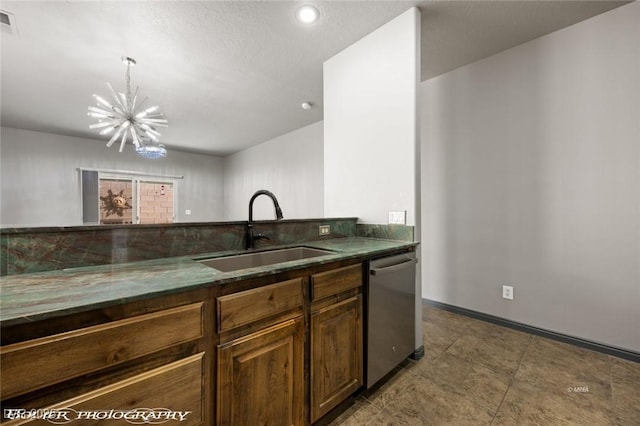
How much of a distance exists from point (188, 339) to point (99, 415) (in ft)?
0.89

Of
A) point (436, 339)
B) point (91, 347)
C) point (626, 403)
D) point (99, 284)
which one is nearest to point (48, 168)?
point (99, 284)

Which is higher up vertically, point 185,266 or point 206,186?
point 206,186

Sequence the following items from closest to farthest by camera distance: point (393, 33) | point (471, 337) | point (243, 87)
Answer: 1. point (393, 33)
2. point (471, 337)
3. point (243, 87)

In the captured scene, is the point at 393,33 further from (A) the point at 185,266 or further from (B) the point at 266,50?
(A) the point at 185,266

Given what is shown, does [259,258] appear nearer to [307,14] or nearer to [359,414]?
[359,414]

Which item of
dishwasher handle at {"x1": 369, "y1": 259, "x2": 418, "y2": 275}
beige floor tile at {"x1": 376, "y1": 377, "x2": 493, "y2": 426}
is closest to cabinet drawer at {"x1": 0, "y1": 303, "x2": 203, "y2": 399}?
dishwasher handle at {"x1": 369, "y1": 259, "x2": 418, "y2": 275}

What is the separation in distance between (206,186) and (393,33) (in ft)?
20.8

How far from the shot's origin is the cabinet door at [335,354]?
1276 mm

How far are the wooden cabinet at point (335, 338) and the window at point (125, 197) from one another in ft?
17.8

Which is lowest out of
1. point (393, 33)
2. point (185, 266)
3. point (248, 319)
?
point (248, 319)

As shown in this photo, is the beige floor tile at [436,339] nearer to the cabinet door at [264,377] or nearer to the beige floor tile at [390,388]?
the beige floor tile at [390,388]

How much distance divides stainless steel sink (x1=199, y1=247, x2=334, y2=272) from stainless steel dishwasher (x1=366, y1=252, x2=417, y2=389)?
1.16 feet

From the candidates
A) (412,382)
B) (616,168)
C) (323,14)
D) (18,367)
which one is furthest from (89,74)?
(616,168)

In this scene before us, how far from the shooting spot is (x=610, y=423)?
134 cm
